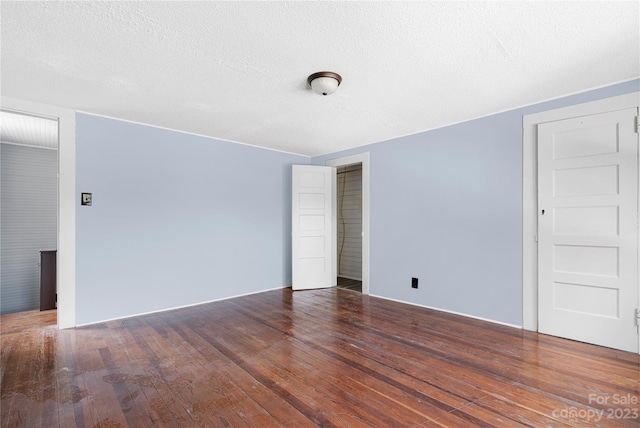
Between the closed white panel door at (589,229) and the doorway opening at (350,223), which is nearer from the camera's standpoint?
the closed white panel door at (589,229)

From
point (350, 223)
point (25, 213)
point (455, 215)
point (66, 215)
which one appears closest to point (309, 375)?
point (455, 215)

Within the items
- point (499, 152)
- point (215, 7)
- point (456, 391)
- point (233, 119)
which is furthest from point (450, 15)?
point (233, 119)

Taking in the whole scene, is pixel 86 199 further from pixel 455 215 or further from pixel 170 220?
pixel 455 215

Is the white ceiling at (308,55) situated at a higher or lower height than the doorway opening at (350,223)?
higher

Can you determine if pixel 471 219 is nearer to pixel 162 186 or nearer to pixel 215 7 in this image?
pixel 215 7

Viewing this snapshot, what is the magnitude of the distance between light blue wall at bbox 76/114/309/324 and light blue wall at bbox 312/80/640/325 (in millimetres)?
1850

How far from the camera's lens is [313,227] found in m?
5.36

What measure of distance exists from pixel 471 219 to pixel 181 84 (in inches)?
135

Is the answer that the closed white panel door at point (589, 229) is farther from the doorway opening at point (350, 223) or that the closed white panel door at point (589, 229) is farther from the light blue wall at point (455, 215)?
the doorway opening at point (350, 223)

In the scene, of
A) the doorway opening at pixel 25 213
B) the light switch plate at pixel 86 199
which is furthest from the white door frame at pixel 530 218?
the doorway opening at pixel 25 213

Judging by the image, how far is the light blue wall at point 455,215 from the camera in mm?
3387

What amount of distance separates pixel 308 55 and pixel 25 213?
19.3ft

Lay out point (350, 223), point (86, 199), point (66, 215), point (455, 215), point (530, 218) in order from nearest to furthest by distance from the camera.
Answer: point (530, 218), point (66, 215), point (86, 199), point (455, 215), point (350, 223)

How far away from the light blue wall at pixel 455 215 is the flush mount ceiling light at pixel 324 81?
79.2 inches
